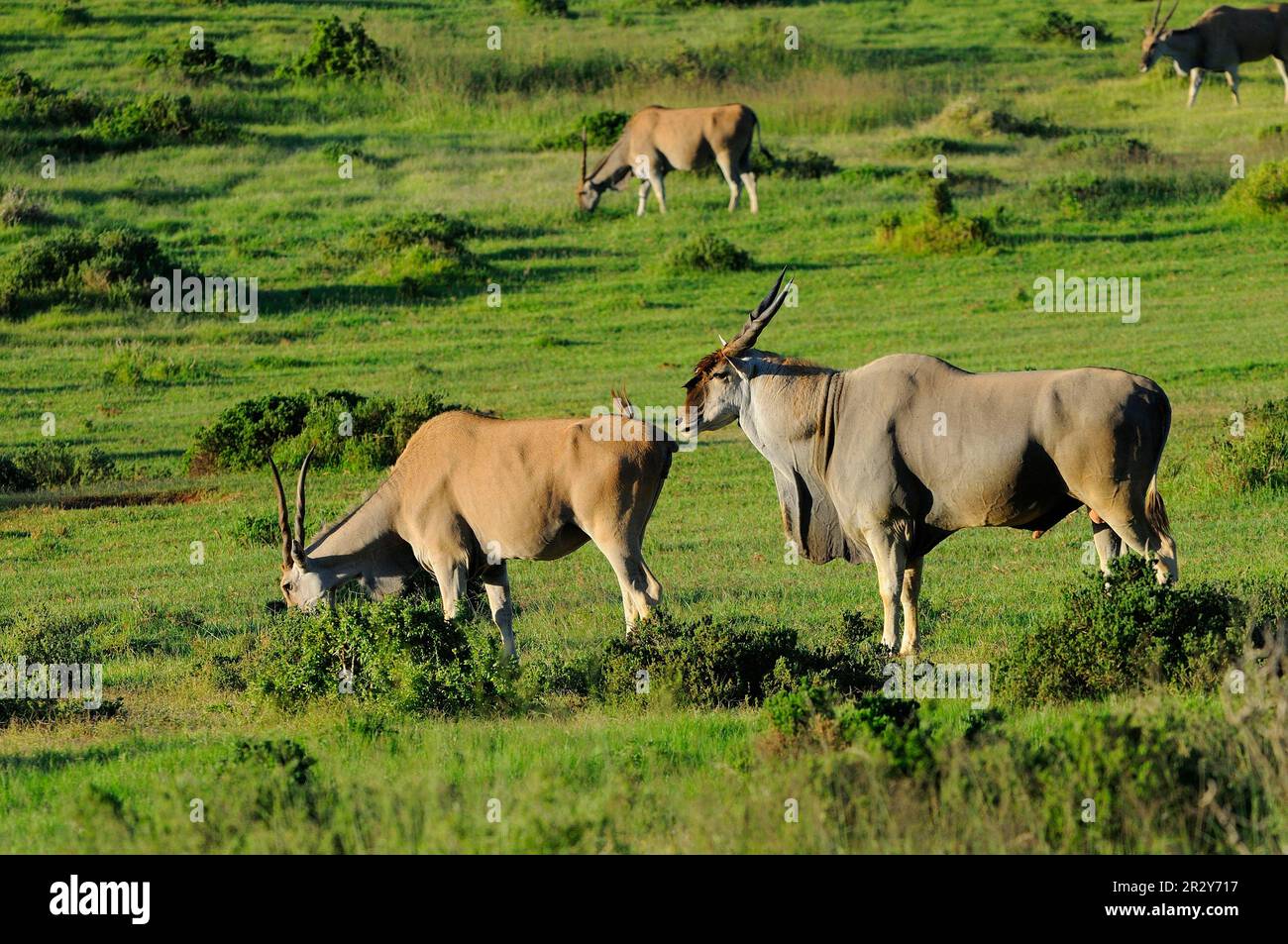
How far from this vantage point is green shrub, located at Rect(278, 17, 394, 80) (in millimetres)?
40156

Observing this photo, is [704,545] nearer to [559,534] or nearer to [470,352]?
[559,534]

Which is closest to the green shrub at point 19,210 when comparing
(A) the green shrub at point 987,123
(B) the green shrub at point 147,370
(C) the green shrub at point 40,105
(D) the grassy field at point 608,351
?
(D) the grassy field at point 608,351

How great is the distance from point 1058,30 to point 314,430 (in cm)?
3119

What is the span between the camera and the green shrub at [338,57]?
40156 mm

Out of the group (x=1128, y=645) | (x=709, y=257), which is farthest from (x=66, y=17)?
(x=1128, y=645)

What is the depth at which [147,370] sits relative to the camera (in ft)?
80.7

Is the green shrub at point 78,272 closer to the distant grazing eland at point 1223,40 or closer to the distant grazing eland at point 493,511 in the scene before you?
the distant grazing eland at point 493,511

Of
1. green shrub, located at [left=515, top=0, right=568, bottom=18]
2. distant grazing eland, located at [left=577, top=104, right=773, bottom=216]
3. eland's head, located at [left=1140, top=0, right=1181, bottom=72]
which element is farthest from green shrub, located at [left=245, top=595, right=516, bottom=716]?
green shrub, located at [left=515, top=0, right=568, bottom=18]

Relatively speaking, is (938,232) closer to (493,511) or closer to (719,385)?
(719,385)

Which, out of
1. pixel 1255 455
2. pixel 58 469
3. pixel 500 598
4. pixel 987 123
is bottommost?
pixel 58 469

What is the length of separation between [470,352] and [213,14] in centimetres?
2375

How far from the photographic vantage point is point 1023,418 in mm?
11195

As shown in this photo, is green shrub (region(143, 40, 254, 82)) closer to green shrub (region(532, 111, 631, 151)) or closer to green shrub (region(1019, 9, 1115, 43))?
green shrub (region(532, 111, 631, 151))

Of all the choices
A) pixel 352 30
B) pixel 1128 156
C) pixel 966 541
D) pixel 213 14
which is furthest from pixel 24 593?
pixel 213 14
